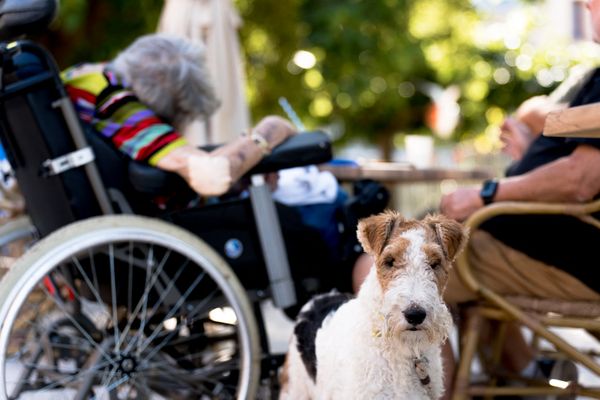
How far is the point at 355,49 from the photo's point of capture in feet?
35.4

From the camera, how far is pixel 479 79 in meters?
16.6

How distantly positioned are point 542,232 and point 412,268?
108 cm

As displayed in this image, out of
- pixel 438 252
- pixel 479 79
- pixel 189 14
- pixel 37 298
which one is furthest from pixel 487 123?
pixel 438 252

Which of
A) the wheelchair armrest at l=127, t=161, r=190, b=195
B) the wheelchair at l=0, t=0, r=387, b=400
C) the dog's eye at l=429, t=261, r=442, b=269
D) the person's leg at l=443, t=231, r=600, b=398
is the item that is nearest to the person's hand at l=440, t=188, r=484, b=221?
the person's leg at l=443, t=231, r=600, b=398

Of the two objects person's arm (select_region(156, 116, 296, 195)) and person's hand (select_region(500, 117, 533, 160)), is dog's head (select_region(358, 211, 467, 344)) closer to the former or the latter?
person's arm (select_region(156, 116, 296, 195))

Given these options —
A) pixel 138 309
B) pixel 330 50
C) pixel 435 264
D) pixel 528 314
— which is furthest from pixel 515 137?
pixel 330 50

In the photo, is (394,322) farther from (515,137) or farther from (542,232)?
(515,137)

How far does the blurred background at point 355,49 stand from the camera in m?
9.04

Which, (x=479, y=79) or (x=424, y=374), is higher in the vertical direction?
(x=424, y=374)

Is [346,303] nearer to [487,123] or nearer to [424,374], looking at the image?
[424,374]

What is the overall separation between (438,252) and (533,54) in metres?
14.1

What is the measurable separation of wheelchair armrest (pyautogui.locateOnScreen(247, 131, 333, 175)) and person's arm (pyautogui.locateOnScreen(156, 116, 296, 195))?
4 cm

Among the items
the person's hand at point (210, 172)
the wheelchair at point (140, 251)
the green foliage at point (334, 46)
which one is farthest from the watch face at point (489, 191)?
the green foliage at point (334, 46)

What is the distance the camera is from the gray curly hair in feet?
10.9
